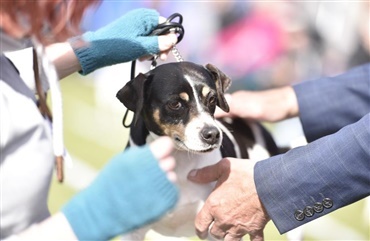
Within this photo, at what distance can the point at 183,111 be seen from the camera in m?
2.65

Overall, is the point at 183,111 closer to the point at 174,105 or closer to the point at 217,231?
the point at 174,105

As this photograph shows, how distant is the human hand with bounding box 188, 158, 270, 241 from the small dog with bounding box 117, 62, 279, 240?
9.7 inches

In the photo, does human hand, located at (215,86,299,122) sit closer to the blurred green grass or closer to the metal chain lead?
the metal chain lead

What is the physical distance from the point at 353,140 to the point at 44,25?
97cm

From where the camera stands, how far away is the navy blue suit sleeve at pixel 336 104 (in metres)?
2.81

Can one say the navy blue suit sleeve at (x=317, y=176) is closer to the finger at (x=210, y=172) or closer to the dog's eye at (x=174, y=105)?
the finger at (x=210, y=172)

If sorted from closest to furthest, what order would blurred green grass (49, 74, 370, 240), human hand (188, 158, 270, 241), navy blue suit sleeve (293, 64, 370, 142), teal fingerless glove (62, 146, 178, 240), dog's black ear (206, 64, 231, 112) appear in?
teal fingerless glove (62, 146, 178, 240) < human hand (188, 158, 270, 241) < dog's black ear (206, 64, 231, 112) < navy blue suit sleeve (293, 64, 370, 142) < blurred green grass (49, 74, 370, 240)

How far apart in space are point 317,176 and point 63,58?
771 mm

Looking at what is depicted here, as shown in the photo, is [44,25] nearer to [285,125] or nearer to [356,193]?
[356,193]

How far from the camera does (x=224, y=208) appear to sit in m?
2.24

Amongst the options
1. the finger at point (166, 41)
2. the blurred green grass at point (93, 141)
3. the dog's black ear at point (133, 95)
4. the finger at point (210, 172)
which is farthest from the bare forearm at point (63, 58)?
the blurred green grass at point (93, 141)

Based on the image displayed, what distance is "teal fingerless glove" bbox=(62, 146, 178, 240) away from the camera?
1.24m

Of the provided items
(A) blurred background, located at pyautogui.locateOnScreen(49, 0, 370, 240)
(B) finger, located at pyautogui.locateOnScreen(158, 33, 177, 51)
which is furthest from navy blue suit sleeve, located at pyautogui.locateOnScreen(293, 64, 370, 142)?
(A) blurred background, located at pyautogui.locateOnScreen(49, 0, 370, 240)

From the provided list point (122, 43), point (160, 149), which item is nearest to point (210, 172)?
point (122, 43)
